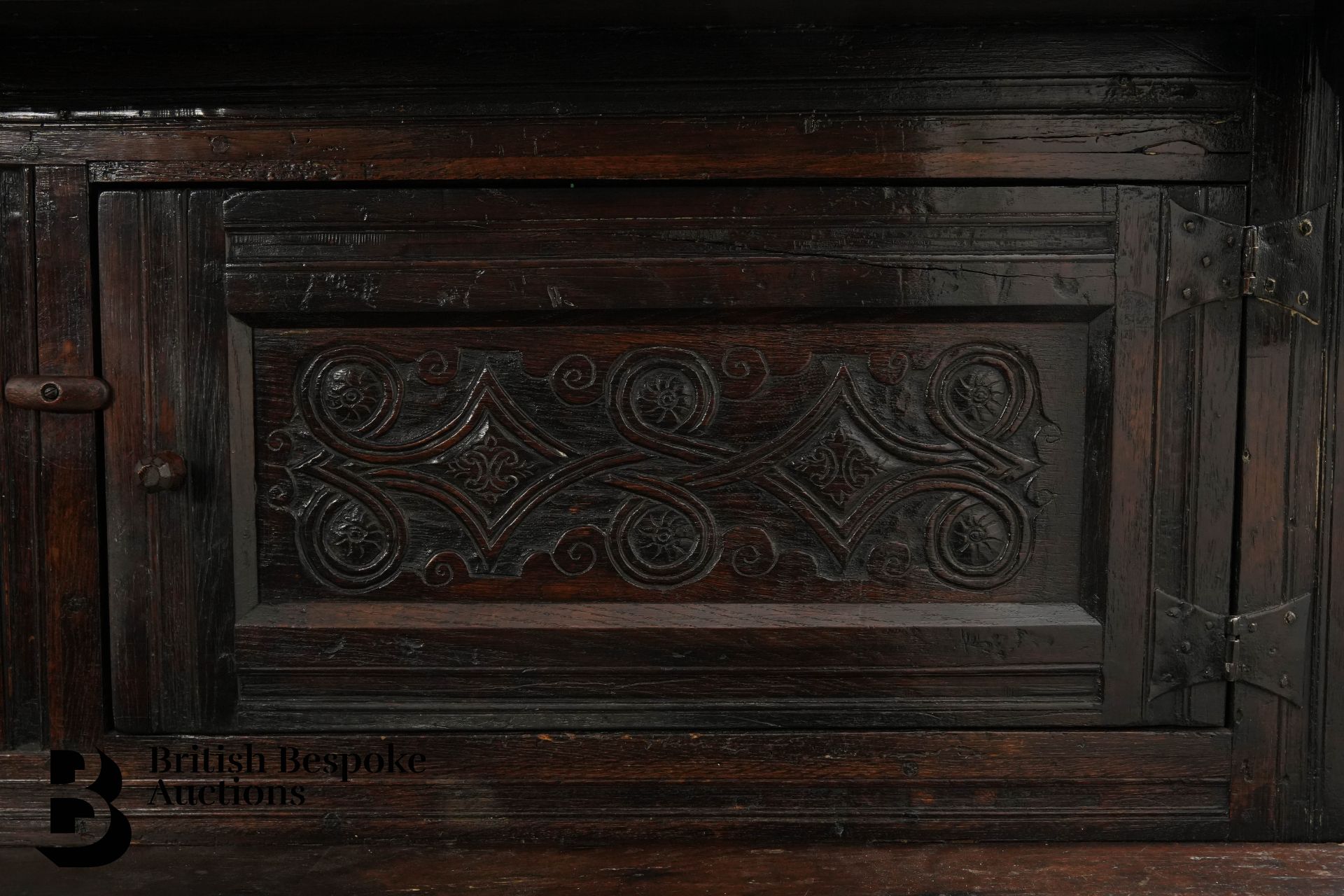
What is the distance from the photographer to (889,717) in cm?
118

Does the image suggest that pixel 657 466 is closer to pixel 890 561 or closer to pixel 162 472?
pixel 890 561

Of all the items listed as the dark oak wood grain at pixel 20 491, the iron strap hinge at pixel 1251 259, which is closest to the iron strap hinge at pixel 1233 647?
the iron strap hinge at pixel 1251 259

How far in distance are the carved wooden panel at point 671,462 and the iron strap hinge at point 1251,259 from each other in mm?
152

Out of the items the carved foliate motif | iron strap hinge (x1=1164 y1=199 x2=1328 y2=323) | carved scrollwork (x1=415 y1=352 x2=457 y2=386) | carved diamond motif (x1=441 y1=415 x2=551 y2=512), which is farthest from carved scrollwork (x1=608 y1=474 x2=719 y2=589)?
iron strap hinge (x1=1164 y1=199 x2=1328 y2=323)

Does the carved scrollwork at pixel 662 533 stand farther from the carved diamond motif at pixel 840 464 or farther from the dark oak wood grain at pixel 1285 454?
the dark oak wood grain at pixel 1285 454

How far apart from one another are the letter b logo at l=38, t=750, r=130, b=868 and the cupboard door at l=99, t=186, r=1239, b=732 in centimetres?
7

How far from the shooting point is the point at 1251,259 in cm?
114

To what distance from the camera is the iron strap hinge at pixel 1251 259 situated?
3.74 feet

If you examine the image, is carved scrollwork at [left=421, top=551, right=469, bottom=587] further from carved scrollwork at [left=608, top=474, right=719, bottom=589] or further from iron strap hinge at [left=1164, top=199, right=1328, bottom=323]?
iron strap hinge at [left=1164, top=199, right=1328, bottom=323]

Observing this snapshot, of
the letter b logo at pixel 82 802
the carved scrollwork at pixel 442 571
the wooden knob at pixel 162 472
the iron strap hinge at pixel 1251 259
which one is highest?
the iron strap hinge at pixel 1251 259

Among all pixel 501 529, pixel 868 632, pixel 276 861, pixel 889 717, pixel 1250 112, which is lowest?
pixel 276 861

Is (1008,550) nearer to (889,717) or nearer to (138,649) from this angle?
(889,717)

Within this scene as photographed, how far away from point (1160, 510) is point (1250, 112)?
0.48 meters

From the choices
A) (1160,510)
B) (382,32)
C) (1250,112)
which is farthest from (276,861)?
(1250,112)
